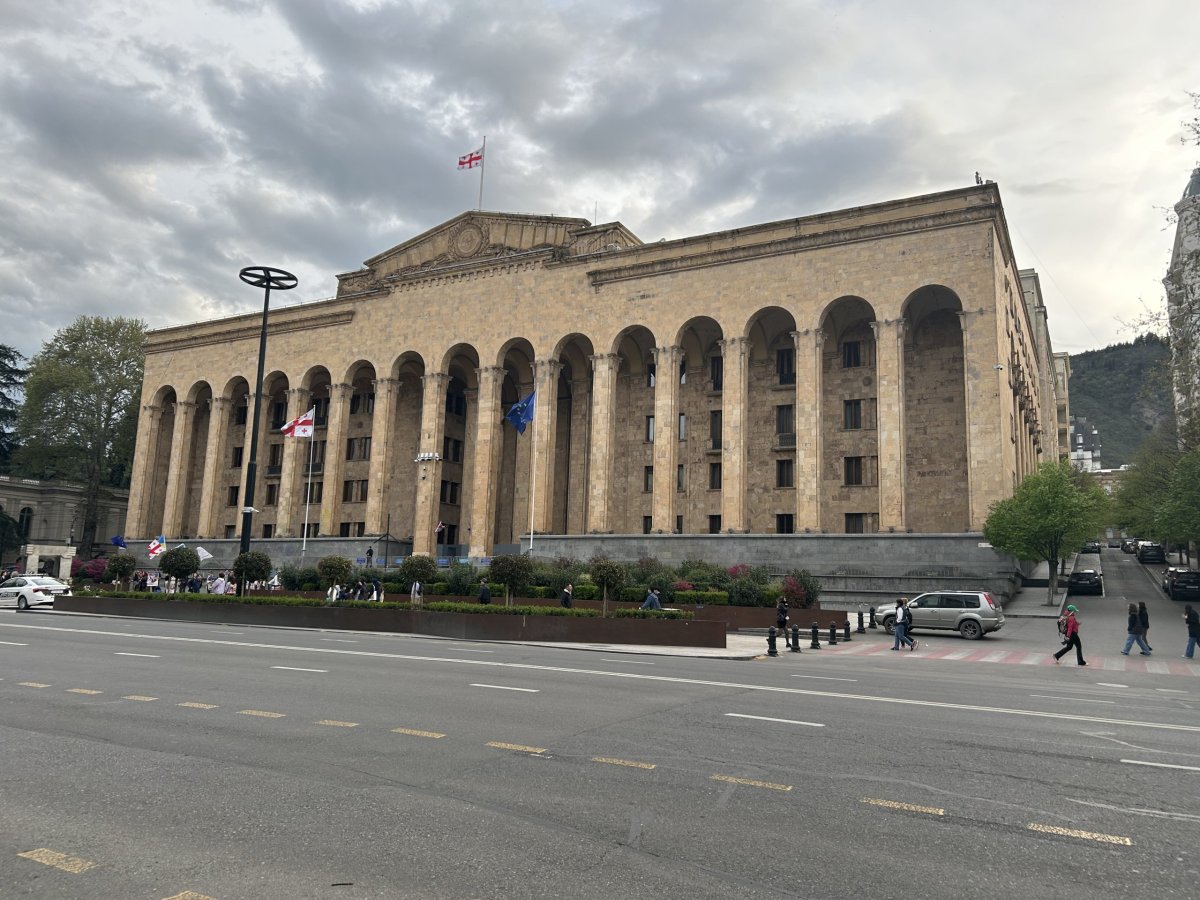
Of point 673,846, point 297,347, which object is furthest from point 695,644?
point 297,347

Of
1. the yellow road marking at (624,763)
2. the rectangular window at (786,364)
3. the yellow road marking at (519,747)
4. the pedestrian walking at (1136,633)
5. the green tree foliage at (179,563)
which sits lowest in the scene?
the yellow road marking at (519,747)

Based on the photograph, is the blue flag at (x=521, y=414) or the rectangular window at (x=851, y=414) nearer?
the blue flag at (x=521, y=414)

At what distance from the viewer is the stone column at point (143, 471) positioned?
58.5 m

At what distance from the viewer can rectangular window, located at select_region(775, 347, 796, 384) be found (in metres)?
43.0

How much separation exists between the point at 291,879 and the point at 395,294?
49422 millimetres

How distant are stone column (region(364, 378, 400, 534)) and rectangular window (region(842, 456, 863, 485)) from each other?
88.8ft

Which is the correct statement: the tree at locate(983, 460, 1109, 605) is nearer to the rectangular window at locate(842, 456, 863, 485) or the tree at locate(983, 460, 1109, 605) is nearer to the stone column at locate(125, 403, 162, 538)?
the rectangular window at locate(842, 456, 863, 485)

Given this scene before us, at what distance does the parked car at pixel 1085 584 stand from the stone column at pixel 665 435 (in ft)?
65.6

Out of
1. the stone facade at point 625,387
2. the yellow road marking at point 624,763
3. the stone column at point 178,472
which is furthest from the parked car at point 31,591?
the yellow road marking at point 624,763

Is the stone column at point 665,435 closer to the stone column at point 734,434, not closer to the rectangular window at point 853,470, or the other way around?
the stone column at point 734,434

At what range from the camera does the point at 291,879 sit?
470 centimetres

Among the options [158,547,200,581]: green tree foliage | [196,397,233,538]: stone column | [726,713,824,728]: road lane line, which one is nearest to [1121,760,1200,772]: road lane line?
[726,713,824,728]: road lane line

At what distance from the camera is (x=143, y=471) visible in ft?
196

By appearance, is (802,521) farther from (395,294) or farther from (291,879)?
(291,879)
